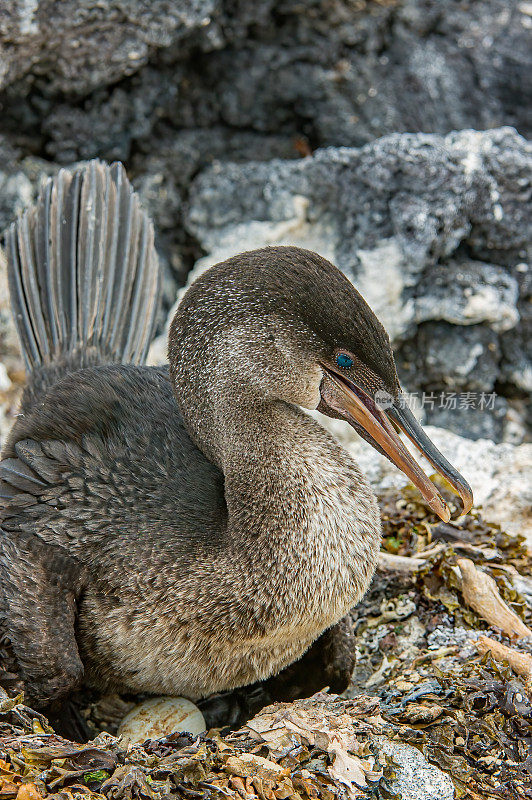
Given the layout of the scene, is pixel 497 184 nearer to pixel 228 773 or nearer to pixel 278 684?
pixel 278 684

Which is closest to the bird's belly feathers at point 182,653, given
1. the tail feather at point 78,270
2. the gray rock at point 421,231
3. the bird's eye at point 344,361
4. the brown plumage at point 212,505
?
the brown plumage at point 212,505

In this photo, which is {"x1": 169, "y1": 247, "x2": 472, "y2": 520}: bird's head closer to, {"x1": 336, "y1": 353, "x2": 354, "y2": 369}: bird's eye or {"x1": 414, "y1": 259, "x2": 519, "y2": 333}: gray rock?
{"x1": 336, "y1": 353, "x2": 354, "y2": 369}: bird's eye

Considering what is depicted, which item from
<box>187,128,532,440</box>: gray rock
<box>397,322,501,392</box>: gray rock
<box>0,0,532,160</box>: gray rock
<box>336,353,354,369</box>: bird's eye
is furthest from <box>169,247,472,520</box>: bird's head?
<box>0,0,532,160</box>: gray rock

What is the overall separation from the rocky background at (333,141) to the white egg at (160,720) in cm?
217

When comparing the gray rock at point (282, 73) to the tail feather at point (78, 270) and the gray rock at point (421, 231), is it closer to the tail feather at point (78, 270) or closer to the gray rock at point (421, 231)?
the gray rock at point (421, 231)

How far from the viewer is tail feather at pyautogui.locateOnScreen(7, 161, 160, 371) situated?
3768 millimetres

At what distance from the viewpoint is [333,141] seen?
500cm

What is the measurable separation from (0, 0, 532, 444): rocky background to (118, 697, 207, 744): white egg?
7.11 feet

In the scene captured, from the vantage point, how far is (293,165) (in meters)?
4.60

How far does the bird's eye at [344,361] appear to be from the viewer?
8.74 feet

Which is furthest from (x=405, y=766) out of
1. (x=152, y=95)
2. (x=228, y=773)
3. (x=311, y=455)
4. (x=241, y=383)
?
(x=152, y=95)

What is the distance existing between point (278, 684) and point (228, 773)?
0.77 metres

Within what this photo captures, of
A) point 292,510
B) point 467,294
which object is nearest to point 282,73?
point 467,294

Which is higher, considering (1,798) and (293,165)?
(293,165)
